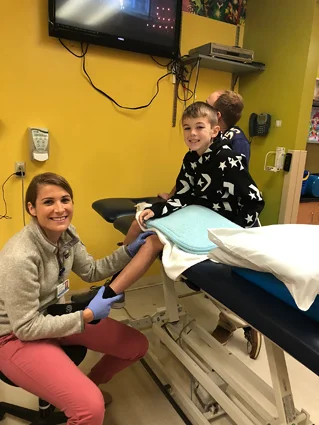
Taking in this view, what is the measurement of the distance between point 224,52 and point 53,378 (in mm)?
2280

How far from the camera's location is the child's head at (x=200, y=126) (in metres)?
1.55

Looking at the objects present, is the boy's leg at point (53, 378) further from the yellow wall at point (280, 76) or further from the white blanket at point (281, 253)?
the yellow wall at point (280, 76)

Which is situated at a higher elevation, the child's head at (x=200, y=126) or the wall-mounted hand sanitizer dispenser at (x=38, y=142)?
the child's head at (x=200, y=126)

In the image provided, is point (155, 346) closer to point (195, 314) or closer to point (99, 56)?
point (195, 314)

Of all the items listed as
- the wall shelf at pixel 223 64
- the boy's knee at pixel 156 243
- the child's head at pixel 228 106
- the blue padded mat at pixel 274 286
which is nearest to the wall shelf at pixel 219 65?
the wall shelf at pixel 223 64

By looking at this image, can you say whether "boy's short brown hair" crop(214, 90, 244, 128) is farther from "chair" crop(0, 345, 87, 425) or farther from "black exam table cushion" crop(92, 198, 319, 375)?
"chair" crop(0, 345, 87, 425)

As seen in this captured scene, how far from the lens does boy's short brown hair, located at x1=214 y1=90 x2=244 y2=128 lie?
194 cm

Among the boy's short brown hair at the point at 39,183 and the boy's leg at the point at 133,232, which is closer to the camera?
the boy's short brown hair at the point at 39,183

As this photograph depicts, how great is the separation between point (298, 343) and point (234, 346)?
1.39 meters

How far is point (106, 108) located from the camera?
94.5 inches

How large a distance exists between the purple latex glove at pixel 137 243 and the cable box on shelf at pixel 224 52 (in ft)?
5.05

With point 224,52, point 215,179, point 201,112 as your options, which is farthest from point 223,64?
point 215,179

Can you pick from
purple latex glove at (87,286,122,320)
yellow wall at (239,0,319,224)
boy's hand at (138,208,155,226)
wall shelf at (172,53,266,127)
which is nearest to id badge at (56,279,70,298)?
purple latex glove at (87,286,122,320)

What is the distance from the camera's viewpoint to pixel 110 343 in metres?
1.39
